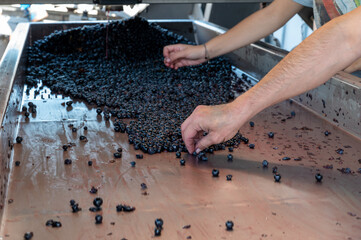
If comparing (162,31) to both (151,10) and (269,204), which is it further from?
(151,10)

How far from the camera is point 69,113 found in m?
1.99

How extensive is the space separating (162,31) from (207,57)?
1.00 meters

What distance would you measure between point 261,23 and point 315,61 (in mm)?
1001

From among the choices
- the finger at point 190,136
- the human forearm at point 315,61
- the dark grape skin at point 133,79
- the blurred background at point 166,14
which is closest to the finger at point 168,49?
the dark grape skin at point 133,79

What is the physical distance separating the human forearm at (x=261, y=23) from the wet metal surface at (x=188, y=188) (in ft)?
1.70

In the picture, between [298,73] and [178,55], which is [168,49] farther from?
[298,73]

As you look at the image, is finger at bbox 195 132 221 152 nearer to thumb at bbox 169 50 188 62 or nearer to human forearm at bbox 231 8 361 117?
human forearm at bbox 231 8 361 117

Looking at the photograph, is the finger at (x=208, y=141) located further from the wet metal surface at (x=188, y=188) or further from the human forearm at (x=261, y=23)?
the human forearm at (x=261, y=23)

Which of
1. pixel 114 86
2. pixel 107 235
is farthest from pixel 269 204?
pixel 114 86

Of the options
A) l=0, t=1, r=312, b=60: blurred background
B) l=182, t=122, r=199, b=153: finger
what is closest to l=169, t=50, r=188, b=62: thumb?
l=182, t=122, r=199, b=153: finger

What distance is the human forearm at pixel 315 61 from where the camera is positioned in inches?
47.0

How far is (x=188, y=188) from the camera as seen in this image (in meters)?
1.39

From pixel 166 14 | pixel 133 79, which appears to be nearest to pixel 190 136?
pixel 133 79

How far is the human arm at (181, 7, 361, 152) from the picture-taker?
1198mm
